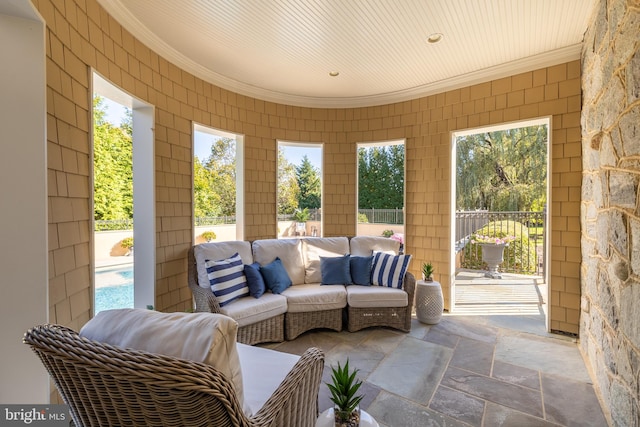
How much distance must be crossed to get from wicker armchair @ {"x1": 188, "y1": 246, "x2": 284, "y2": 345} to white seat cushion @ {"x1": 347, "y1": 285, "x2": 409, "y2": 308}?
2.78 ft

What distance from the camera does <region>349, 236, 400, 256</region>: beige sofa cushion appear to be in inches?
158

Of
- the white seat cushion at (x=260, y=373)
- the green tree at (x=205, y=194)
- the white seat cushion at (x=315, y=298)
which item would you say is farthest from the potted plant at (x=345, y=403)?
the green tree at (x=205, y=194)

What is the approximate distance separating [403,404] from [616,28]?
9.82ft

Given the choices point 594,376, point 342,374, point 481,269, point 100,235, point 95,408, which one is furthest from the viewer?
point 100,235

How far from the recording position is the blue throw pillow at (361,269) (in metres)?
3.68

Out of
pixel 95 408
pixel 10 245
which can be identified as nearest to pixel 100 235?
pixel 10 245

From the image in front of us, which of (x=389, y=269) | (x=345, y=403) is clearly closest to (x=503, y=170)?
(x=389, y=269)

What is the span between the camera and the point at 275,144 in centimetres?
455

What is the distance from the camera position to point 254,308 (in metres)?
2.91

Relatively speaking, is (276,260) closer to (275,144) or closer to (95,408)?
(275,144)

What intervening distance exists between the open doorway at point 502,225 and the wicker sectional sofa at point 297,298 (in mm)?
1242

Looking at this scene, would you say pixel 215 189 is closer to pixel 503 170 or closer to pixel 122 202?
pixel 122 202

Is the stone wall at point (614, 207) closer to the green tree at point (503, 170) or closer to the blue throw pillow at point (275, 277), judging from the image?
the blue throw pillow at point (275, 277)

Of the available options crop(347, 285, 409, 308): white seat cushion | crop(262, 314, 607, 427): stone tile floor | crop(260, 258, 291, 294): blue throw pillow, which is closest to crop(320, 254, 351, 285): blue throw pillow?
crop(347, 285, 409, 308): white seat cushion
